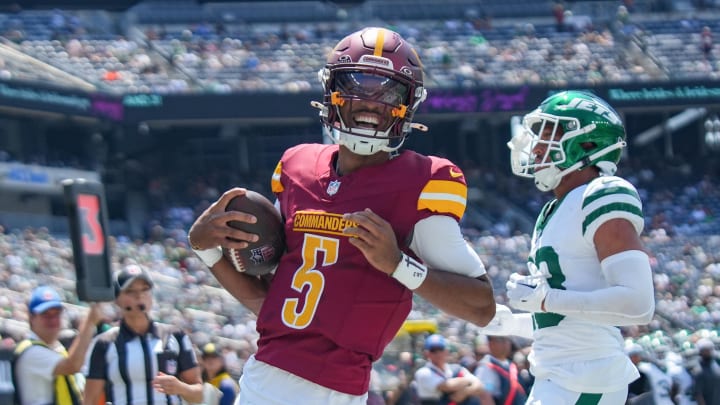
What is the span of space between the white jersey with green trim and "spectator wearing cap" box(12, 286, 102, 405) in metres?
2.53

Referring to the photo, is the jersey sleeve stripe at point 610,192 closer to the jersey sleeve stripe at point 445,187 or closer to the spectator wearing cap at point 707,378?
the jersey sleeve stripe at point 445,187

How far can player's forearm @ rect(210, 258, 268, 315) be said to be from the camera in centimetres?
380

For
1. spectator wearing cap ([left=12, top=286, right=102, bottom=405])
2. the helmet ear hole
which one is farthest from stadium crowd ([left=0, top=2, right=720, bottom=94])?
the helmet ear hole

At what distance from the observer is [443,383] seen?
27.5 feet

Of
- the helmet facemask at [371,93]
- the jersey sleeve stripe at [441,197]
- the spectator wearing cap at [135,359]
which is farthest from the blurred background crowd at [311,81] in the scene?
the jersey sleeve stripe at [441,197]

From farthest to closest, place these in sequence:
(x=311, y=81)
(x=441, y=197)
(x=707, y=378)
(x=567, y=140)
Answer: (x=311, y=81) < (x=707, y=378) < (x=567, y=140) < (x=441, y=197)

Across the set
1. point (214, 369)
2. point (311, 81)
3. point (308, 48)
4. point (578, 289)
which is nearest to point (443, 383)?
point (214, 369)

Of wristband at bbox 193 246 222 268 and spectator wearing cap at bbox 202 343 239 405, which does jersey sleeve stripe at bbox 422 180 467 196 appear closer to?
wristband at bbox 193 246 222 268

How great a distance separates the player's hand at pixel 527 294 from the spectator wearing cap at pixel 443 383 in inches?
166

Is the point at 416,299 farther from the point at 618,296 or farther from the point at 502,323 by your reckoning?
the point at 618,296

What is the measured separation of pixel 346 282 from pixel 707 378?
9.20 m

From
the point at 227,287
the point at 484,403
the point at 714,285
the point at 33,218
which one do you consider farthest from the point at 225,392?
the point at 33,218

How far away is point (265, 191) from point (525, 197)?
219 inches

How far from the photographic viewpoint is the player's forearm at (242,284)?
3.80 m
